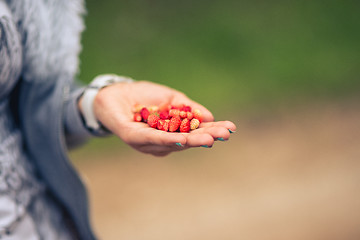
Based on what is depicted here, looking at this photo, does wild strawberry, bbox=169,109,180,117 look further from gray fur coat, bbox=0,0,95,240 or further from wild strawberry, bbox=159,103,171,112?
gray fur coat, bbox=0,0,95,240

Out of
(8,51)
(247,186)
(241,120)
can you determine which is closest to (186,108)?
(8,51)

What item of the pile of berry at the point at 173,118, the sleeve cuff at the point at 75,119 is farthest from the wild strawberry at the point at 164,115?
the sleeve cuff at the point at 75,119

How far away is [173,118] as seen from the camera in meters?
0.54

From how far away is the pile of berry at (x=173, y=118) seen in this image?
53 centimetres

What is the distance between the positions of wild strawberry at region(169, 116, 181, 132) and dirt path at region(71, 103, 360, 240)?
81 centimetres

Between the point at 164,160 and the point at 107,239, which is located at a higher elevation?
the point at 164,160

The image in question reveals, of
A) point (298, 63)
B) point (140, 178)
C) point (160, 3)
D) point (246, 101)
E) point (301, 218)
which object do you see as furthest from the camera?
point (160, 3)

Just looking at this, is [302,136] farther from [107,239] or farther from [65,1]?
[65,1]

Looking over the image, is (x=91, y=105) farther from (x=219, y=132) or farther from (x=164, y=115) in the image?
Answer: (x=219, y=132)

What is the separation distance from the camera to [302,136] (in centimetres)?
155

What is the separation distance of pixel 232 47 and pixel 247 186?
94 centimetres

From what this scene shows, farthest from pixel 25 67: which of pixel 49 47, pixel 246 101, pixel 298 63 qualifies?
pixel 298 63

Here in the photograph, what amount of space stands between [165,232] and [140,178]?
0.28 m

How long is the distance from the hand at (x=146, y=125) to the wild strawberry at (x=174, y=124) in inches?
1.3
